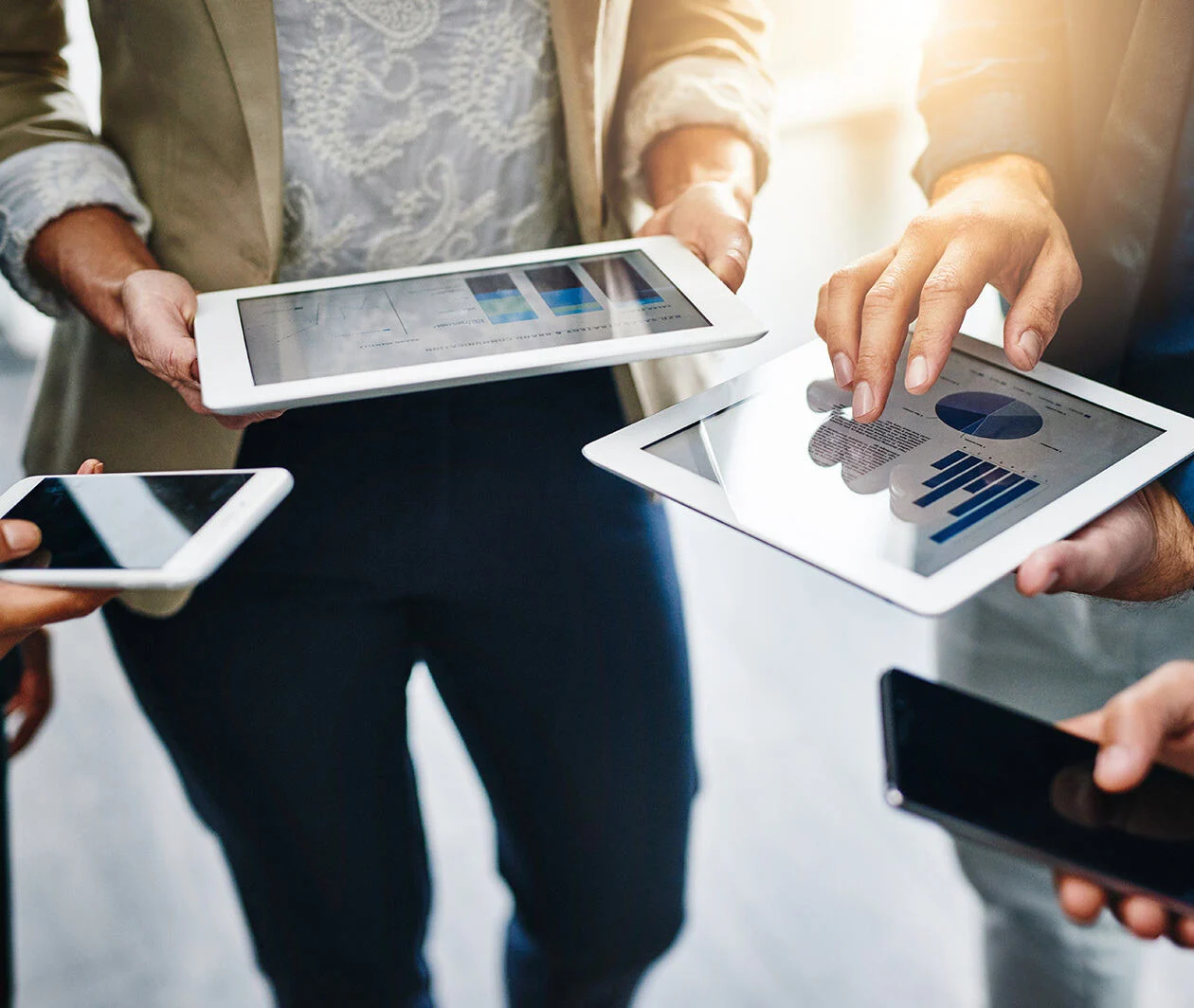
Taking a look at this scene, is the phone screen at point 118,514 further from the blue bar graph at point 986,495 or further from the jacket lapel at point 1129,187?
the jacket lapel at point 1129,187

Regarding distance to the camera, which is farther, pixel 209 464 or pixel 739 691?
pixel 739 691

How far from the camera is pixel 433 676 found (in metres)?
0.78

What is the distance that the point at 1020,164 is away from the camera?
698 millimetres

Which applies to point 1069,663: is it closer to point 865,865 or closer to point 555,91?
point 865,865

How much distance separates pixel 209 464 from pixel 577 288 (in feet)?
0.82

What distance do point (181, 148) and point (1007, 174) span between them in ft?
1.75

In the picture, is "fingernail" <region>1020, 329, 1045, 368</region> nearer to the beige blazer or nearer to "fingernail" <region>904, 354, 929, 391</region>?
"fingernail" <region>904, 354, 929, 391</region>

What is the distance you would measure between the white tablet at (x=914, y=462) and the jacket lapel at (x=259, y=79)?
0.86ft

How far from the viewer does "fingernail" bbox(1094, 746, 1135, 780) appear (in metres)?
0.43

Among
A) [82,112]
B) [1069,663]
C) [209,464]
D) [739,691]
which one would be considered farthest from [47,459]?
[739,691]

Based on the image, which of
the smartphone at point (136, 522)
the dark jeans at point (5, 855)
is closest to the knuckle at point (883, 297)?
the smartphone at point (136, 522)

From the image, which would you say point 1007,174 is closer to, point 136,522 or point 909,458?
point 909,458

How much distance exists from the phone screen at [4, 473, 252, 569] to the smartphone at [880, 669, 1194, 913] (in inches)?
13.8

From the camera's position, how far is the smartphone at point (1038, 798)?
0.42 m
